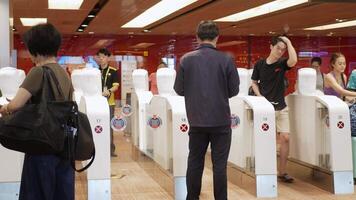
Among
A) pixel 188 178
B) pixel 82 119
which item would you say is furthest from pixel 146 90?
pixel 82 119

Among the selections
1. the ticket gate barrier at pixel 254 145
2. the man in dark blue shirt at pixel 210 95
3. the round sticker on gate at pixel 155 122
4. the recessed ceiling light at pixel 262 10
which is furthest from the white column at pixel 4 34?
the recessed ceiling light at pixel 262 10

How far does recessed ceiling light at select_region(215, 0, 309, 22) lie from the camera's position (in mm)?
9852

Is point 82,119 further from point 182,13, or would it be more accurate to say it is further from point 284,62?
point 182,13

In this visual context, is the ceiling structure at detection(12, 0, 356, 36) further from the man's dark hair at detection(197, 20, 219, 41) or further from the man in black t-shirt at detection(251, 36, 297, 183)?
the man's dark hair at detection(197, 20, 219, 41)

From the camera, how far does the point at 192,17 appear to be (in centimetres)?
1175

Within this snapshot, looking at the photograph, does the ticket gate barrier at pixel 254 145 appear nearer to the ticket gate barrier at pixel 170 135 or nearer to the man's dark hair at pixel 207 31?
the ticket gate barrier at pixel 170 135

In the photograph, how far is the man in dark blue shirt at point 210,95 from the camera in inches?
163

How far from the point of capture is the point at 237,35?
54.6ft

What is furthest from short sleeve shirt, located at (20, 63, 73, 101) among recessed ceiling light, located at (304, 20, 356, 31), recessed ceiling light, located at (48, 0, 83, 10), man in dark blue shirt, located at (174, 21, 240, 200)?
recessed ceiling light, located at (304, 20, 356, 31)

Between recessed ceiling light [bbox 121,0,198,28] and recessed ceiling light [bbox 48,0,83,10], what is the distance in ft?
4.52

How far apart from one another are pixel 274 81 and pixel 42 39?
3.23m

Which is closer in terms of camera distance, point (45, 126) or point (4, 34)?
point (45, 126)

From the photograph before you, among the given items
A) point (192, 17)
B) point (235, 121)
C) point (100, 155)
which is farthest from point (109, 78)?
point (192, 17)

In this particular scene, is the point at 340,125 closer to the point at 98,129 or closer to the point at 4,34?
the point at 98,129
